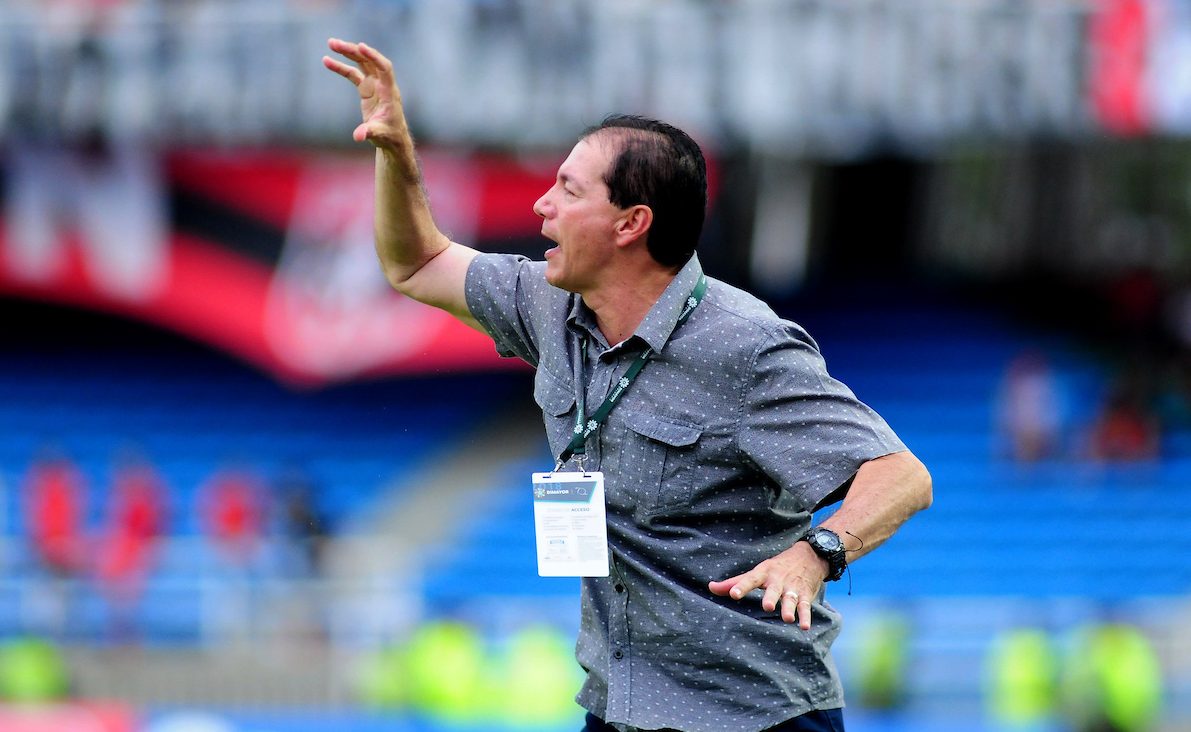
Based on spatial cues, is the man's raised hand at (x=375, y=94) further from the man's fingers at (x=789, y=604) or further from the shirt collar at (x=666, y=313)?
the man's fingers at (x=789, y=604)

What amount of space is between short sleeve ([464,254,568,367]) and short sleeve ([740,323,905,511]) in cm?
54

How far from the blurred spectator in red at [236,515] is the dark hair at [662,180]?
10.8m

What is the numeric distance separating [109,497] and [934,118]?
7680 mm

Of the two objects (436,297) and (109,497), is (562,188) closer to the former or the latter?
(436,297)

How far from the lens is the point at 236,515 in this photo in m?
13.6

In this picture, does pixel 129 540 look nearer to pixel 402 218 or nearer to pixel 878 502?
pixel 402 218

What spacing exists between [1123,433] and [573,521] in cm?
1332

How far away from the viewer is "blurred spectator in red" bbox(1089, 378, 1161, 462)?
15.5 m

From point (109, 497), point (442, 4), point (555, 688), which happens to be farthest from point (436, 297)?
point (109, 497)

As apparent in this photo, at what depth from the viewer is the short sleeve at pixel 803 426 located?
291cm

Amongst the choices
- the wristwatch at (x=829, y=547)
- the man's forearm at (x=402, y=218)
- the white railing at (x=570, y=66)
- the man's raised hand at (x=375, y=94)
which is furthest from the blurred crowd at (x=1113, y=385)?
the wristwatch at (x=829, y=547)

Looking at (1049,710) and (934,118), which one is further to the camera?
(934,118)

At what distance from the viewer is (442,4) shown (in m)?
13.3

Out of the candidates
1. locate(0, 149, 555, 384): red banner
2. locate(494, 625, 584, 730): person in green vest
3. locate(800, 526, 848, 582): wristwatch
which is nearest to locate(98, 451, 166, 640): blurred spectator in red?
locate(0, 149, 555, 384): red banner
